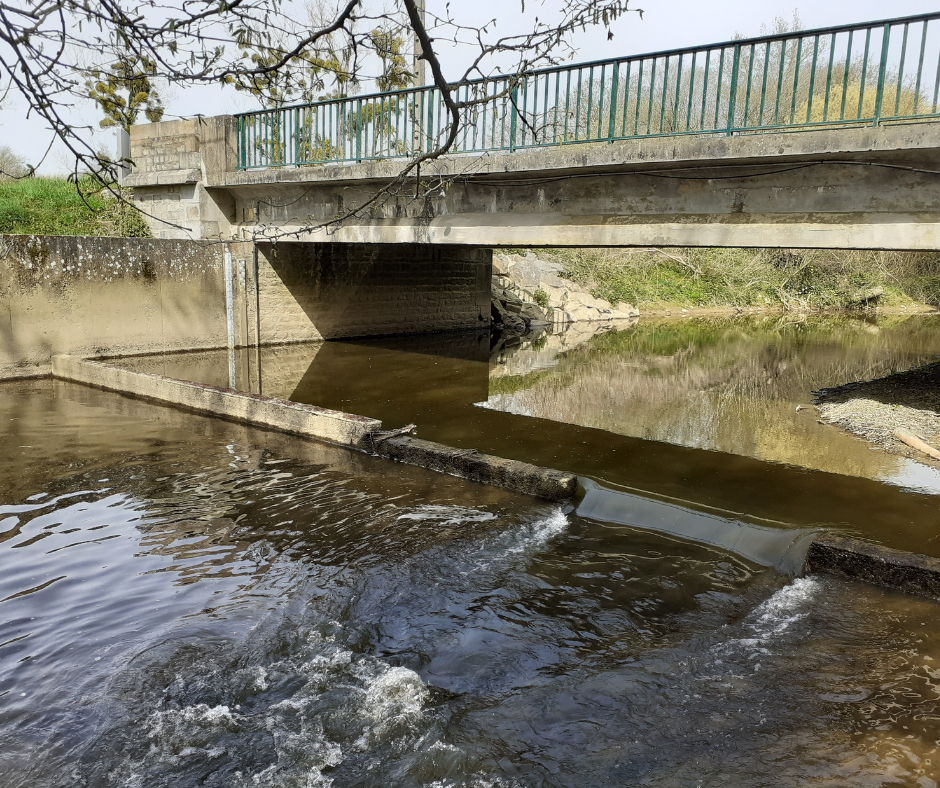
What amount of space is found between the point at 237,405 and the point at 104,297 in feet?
17.0

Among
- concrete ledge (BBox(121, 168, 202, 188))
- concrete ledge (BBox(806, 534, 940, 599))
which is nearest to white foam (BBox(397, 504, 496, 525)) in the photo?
concrete ledge (BBox(806, 534, 940, 599))

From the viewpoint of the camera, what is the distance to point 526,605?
4512mm

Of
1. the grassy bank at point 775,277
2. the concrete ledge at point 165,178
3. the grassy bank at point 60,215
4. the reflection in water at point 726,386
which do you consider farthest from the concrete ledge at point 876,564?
the grassy bank at point 775,277

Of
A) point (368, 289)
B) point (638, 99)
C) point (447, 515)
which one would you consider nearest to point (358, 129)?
point (638, 99)

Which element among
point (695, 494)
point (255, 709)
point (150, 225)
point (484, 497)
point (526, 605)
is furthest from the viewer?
point (150, 225)

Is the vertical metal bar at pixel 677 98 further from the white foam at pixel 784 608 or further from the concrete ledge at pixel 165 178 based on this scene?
the concrete ledge at pixel 165 178

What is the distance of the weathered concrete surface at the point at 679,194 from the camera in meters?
7.16

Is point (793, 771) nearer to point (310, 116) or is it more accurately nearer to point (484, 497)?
point (484, 497)

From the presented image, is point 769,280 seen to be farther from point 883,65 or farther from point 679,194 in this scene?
point 883,65

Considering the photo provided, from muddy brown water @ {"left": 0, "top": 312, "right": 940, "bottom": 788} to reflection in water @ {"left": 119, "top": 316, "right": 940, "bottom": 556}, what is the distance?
0.09 metres

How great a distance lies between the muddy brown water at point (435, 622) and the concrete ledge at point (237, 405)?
0.74ft

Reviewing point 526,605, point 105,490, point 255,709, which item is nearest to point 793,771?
point 526,605

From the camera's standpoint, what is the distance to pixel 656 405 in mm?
11320

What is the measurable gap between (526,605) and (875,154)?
18.6ft
